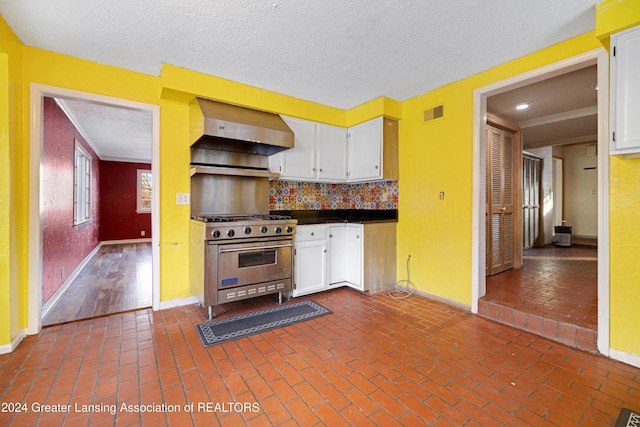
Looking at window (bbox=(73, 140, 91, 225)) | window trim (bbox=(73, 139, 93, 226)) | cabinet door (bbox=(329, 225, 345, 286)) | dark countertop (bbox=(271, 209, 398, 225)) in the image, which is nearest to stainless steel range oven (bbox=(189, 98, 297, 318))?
dark countertop (bbox=(271, 209, 398, 225))

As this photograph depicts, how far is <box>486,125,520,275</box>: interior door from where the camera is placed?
3879 mm

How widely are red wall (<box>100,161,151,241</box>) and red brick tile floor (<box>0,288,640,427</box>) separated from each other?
6.62 metres

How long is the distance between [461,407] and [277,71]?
306cm

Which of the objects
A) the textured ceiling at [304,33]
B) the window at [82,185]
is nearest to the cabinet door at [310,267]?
the textured ceiling at [304,33]

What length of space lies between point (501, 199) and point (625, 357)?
7.99 ft

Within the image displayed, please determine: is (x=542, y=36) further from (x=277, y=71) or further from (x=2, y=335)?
(x=2, y=335)

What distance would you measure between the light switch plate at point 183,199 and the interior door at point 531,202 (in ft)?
19.9

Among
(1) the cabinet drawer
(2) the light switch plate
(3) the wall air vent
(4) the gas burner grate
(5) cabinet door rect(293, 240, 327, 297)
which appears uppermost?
(3) the wall air vent

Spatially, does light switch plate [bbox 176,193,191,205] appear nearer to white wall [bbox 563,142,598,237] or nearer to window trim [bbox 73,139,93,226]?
→ window trim [bbox 73,139,93,226]

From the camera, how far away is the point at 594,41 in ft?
7.06

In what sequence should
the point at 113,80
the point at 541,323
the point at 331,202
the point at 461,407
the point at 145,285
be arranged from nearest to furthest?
the point at 461,407 < the point at 541,323 < the point at 113,80 < the point at 145,285 < the point at 331,202

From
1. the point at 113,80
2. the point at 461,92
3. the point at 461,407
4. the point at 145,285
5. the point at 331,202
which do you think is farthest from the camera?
the point at 331,202

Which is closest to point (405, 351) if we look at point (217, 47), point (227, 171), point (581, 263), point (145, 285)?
point (227, 171)

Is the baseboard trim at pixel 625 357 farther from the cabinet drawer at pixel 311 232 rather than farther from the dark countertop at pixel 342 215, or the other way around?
the cabinet drawer at pixel 311 232
